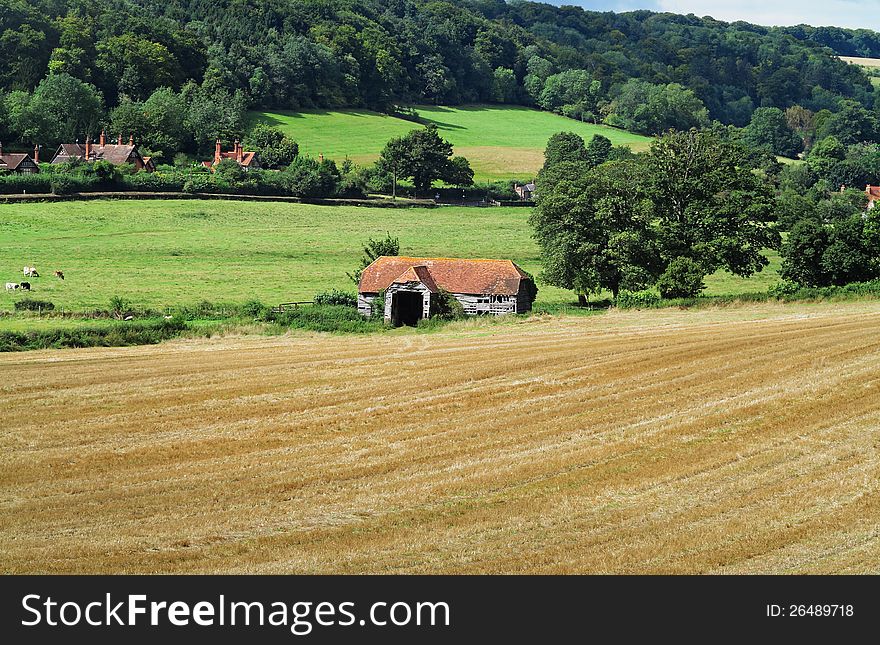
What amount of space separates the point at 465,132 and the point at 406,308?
11261 cm

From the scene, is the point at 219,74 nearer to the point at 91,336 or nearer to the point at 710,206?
the point at 710,206

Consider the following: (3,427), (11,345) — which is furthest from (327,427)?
(11,345)

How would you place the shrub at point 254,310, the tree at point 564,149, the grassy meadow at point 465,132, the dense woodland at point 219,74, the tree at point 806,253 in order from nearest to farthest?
the shrub at point 254,310, the tree at point 806,253, the dense woodland at point 219,74, the tree at point 564,149, the grassy meadow at point 465,132

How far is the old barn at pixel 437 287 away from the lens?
4953 cm

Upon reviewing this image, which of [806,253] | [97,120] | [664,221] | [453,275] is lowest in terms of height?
[453,275]

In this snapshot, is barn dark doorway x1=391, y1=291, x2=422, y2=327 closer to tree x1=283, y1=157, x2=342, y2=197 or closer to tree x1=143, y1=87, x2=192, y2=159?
tree x1=283, y1=157, x2=342, y2=197

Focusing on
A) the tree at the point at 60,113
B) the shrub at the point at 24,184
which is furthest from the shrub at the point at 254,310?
the tree at the point at 60,113

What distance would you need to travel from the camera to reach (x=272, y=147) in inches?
4624

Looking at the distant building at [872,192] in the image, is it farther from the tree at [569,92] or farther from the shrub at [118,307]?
the shrub at [118,307]

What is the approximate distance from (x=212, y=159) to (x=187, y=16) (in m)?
80.3

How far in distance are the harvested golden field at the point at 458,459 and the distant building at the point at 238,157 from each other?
77357mm

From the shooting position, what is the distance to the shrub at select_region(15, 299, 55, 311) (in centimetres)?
4866

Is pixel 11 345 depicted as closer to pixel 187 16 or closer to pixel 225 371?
pixel 225 371

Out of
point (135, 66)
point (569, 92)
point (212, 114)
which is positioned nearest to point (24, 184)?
point (212, 114)
